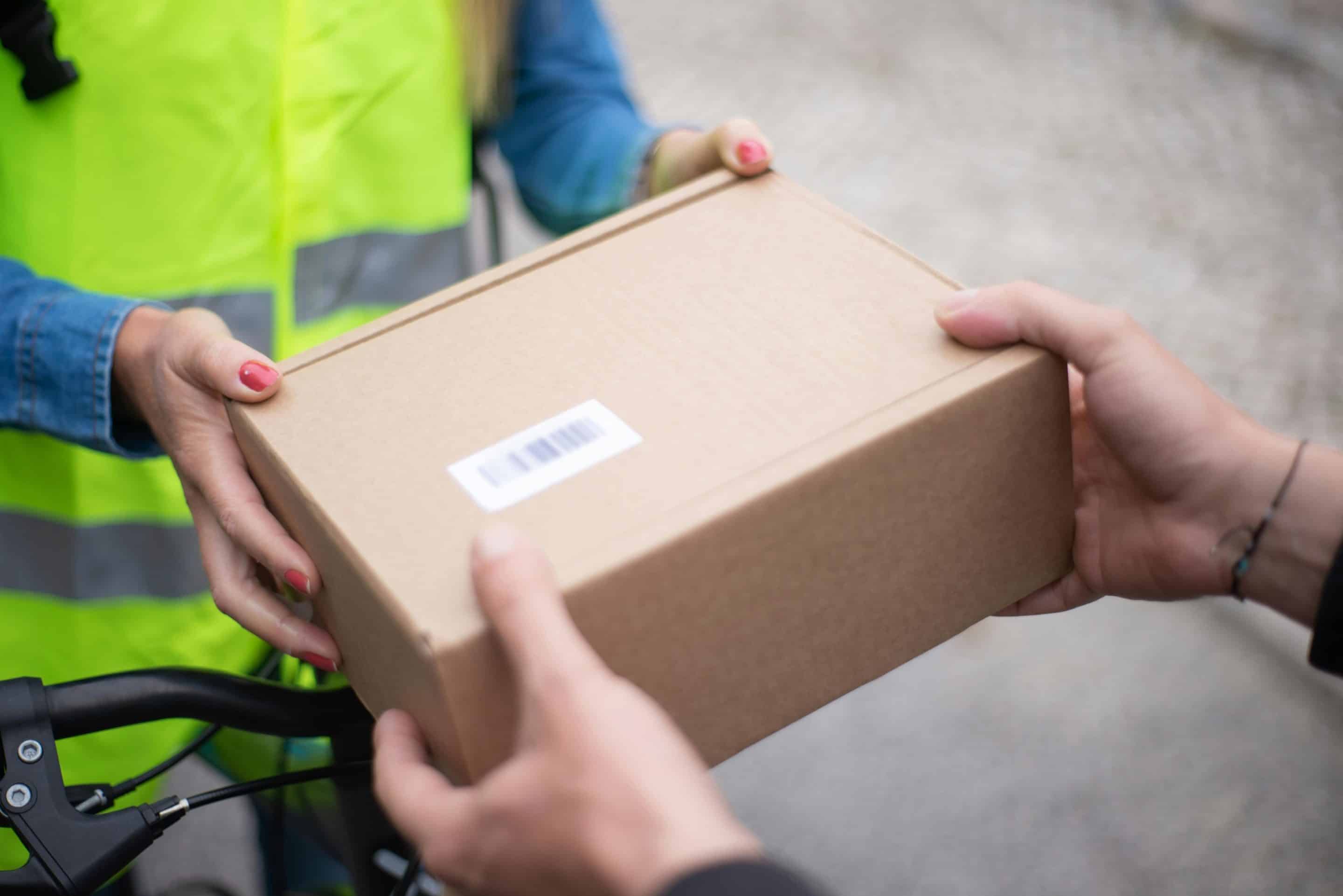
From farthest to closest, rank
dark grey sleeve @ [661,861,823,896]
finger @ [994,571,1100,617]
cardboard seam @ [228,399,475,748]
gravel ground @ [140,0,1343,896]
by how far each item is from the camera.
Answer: gravel ground @ [140,0,1343,896] < finger @ [994,571,1100,617] < cardboard seam @ [228,399,475,748] < dark grey sleeve @ [661,861,823,896]

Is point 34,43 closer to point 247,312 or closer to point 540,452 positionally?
point 247,312

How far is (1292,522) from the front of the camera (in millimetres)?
644

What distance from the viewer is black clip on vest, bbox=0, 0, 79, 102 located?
29.7 inches

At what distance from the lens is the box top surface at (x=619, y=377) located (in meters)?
0.54

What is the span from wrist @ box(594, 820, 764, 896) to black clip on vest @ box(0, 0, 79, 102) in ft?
2.26

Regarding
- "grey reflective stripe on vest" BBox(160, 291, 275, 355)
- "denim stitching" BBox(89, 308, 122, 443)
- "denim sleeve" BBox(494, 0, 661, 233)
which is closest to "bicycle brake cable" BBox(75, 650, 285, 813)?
"denim stitching" BBox(89, 308, 122, 443)

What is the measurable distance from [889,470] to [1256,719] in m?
1.28

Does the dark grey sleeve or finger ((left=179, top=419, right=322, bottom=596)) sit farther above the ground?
the dark grey sleeve

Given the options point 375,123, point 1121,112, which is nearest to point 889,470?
point 375,123

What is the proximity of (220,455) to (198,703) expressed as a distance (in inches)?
6.0

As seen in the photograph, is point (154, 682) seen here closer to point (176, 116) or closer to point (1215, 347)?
point (176, 116)

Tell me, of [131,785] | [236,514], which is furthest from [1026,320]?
[131,785]

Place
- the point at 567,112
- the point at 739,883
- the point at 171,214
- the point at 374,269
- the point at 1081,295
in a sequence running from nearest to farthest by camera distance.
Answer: the point at 739,883 < the point at 171,214 < the point at 374,269 < the point at 567,112 < the point at 1081,295

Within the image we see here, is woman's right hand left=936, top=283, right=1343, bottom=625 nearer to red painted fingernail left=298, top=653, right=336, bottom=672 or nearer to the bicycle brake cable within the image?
red painted fingernail left=298, top=653, right=336, bottom=672
